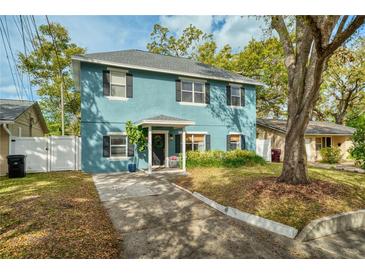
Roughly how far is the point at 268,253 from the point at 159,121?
7.83 meters

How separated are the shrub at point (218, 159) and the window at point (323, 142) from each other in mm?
10379

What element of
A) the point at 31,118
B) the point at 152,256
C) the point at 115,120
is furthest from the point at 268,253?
the point at 31,118

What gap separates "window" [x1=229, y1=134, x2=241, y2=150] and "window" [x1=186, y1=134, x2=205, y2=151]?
2.36 metres

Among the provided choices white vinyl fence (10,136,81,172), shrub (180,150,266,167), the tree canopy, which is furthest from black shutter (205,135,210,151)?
the tree canopy

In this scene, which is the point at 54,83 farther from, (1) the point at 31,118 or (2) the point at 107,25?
(2) the point at 107,25

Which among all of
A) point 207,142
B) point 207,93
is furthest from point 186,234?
point 207,93

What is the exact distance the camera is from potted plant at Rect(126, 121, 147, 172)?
1109 centimetres

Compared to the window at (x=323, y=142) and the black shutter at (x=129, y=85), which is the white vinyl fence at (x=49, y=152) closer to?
the black shutter at (x=129, y=85)

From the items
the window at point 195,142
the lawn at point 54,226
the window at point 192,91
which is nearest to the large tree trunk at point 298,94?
the lawn at point 54,226

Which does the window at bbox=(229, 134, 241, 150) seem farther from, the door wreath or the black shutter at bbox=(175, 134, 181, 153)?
the door wreath

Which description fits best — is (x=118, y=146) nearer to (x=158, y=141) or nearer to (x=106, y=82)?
(x=158, y=141)

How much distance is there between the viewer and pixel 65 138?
11148 millimetres

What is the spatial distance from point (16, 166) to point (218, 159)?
33.8 ft

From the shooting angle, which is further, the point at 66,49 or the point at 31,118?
the point at 66,49
